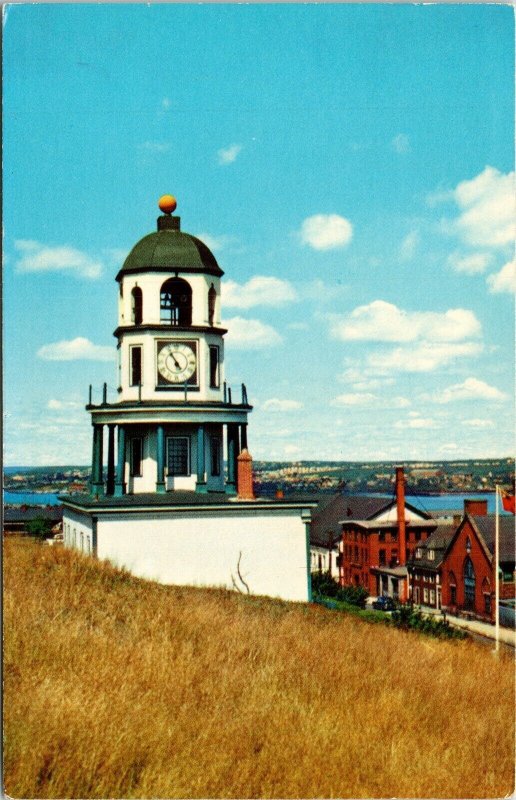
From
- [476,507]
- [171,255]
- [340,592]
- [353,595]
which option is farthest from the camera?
[340,592]

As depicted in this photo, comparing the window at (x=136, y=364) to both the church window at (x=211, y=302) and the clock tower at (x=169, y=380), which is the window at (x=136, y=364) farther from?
the church window at (x=211, y=302)

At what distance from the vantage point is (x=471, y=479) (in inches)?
1190

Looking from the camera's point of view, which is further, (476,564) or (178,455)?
(476,564)

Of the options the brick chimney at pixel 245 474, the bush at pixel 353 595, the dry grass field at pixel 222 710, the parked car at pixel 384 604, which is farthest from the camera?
the parked car at pixel 384 604

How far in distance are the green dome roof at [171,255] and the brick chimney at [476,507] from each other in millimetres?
→ 33336

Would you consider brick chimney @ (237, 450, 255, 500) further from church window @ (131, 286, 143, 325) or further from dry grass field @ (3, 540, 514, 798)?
dry grass field @ (3, 540, 514, 798)

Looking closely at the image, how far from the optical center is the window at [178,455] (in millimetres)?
30234

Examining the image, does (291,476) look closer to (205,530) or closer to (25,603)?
(205,530)

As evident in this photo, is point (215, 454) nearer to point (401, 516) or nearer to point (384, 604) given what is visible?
point (384, 604)

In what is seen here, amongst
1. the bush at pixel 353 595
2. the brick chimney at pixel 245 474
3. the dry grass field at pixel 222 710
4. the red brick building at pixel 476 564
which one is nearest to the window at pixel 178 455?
the brick chimney at pixel 245 474

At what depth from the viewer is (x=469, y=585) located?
5888 centimetres

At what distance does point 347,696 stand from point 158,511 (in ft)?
51.2

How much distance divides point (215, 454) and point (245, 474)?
2.40 metres

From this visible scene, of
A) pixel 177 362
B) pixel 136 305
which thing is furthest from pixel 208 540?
pixel 136 305
